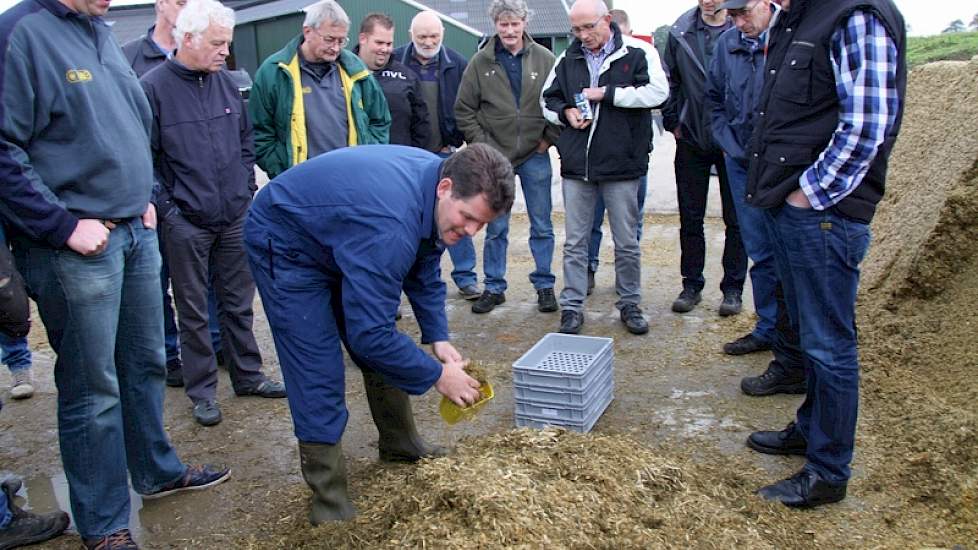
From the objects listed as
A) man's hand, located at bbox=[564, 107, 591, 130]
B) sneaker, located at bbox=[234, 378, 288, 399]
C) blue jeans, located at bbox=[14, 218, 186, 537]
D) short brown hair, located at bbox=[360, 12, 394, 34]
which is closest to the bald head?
short brown hair, located at bbox=[360, 12, 394, 34]

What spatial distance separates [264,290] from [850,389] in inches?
93.8

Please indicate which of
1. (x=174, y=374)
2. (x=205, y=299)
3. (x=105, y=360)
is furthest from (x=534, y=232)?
(x=105, y=360)

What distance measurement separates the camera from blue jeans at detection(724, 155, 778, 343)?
505 centimetres

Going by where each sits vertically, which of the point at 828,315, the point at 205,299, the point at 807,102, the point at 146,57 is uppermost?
the point at 146,57

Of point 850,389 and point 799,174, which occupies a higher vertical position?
point 799,174

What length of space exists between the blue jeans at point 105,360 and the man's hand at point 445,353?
45.3 inches

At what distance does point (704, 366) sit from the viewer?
5.03m

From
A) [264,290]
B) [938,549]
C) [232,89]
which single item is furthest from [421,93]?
[938,549]

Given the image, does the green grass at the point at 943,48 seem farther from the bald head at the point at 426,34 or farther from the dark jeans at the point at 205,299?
Answer: the dark jeans at the point at 205,299

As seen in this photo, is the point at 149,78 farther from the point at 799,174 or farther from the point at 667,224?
the point at 667,224

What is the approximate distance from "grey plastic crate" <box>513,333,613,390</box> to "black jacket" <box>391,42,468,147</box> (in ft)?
7.52

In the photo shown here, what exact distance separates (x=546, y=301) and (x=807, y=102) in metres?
3.25

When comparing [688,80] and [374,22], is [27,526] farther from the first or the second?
[688,80]

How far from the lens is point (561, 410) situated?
13.3 ft
